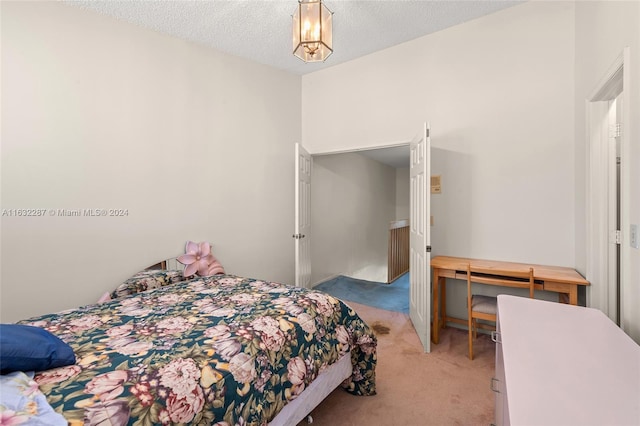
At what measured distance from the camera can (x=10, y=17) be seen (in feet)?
6.57

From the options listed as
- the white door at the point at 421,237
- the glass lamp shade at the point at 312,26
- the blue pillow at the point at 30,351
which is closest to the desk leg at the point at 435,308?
the white door at the point at 421,237

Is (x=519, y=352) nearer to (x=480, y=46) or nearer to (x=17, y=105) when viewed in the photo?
(x=480, y=46)

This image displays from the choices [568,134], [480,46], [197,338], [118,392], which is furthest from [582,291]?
[118,392]

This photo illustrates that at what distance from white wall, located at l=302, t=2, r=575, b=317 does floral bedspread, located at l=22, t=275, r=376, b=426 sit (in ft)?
5.95

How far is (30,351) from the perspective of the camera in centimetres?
100

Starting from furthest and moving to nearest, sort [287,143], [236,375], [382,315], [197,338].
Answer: [287,143] < [382,315] < [197,338] < [236,375]

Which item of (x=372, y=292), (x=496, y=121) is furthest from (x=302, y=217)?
(x=496, y=121)

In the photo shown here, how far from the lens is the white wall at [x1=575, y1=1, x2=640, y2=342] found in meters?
1.33

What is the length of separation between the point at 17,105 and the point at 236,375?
246 cm

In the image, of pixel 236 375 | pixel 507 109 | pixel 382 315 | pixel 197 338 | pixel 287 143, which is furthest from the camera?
pixel 287 143

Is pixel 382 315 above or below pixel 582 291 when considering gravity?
below

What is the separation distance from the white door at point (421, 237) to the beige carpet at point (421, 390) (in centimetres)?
23

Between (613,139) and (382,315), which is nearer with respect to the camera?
(613,139)

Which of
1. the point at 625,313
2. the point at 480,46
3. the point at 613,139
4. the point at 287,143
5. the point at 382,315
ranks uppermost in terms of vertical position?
the point at 480,46
